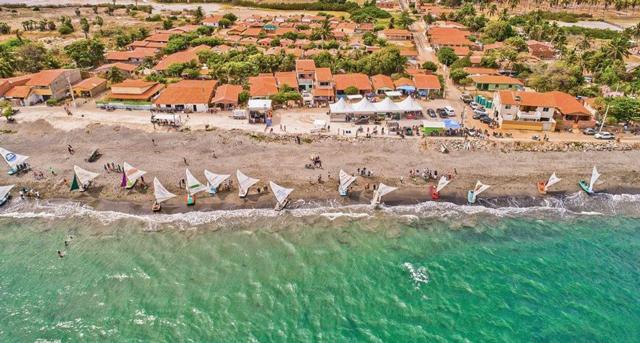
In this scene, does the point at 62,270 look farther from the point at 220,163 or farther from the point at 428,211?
the point at 428,211

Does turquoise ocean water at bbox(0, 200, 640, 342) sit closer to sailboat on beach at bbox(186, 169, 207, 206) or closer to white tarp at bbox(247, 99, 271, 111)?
sailboat on beach at bbox(186, 169, 207, 206)

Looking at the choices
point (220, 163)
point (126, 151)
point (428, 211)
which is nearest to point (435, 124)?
point (428, 211)

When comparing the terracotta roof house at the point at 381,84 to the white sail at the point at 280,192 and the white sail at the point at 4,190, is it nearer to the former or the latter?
the white sail at the point at 280,192

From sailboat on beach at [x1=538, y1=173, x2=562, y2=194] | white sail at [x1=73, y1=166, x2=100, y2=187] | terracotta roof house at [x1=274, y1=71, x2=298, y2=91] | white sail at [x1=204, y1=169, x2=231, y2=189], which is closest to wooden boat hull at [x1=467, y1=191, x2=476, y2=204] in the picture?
sailboat on beach at [x1=538, y1=173, x2=562, y2=194]

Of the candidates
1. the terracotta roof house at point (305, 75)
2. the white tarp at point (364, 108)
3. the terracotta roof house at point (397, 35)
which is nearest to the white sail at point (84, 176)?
the white tarp at point (364, 108)

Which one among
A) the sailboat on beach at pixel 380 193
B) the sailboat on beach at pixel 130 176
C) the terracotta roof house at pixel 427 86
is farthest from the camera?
the terracotta roof house at pixel 427 86

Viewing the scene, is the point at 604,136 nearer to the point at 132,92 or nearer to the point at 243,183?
the point at 243,183

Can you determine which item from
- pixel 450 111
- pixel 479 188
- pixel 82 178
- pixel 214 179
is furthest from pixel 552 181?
pixel 82 178
